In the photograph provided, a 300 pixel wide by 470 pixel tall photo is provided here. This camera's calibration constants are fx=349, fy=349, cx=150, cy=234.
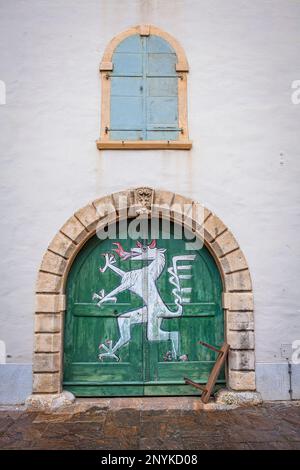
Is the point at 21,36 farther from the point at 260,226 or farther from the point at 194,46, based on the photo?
the point at 260,226

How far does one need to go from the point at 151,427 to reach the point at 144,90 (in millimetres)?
4183

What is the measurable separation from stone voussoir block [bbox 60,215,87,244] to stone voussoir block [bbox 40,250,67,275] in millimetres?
298

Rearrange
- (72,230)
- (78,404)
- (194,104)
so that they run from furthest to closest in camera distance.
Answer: (194,104), (72,230), (78,404)

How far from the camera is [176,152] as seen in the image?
472 cm

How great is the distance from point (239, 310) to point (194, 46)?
12.1 ft

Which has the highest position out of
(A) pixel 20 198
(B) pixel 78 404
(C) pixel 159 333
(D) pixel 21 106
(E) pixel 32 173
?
(D) pixel 21 106

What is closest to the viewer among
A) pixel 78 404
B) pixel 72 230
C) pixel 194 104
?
pixel 78 404

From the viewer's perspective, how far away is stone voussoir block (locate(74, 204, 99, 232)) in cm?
452

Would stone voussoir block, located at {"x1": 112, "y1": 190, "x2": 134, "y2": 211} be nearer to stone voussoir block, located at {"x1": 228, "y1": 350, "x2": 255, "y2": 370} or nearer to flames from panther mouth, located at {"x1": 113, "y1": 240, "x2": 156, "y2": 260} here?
flames from panther mouth, located at {"x1": 113, "y1": 240, "x2": 156, "y2": 260}

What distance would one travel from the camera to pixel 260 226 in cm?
462

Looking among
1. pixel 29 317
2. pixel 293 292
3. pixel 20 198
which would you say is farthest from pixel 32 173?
pixel 293 292

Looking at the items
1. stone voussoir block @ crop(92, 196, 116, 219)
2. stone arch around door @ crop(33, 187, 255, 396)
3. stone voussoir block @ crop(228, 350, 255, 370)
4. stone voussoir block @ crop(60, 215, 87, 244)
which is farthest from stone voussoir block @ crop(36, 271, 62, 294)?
stone voussoir block @ crop(228, 350, 255, 370)

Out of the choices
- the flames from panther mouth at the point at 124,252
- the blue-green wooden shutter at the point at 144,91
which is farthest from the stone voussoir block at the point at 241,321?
the blue-green wooden shutter at the point at 144,91

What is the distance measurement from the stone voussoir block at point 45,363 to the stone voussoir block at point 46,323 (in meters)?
0.28
